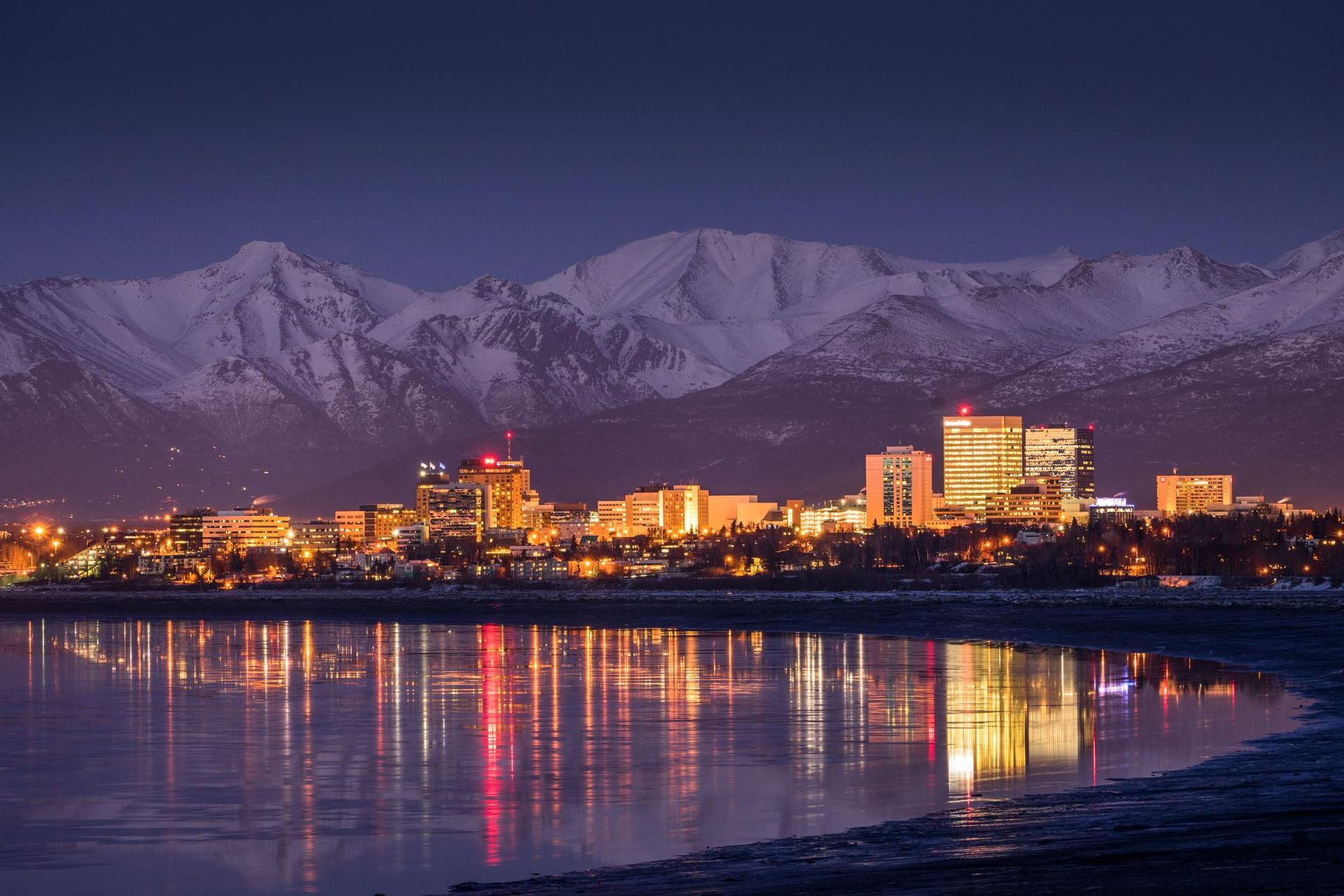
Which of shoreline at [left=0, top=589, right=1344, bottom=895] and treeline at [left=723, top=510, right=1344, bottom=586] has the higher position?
shoreline at [left=0, top=589, right=1344, bottom=895]

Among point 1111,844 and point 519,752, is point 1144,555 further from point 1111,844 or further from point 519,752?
point 1111,844

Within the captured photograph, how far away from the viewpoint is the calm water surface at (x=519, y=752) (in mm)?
25156

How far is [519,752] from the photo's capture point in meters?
35.8

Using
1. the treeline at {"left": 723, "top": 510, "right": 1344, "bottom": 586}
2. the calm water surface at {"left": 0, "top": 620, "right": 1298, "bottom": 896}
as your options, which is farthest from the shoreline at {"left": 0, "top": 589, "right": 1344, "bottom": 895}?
the treeline at {"left": 723, "top": 510, "right": 1344, "bottom": 586}

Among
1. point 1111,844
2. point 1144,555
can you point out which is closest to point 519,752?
point 1111,844

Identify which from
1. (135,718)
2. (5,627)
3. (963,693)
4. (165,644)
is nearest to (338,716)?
(135,718)

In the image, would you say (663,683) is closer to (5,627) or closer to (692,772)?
(692,772)

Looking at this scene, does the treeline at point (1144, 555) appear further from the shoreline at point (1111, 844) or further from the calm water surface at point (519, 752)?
the shoreline at point (1111, 844)

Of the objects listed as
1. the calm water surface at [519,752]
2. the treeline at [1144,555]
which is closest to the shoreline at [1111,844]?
the calm water surface at [519,752]

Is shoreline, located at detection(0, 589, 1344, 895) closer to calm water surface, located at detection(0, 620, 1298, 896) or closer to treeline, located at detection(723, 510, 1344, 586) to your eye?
calm water surface, located at detection(0, 620, 1298, 896)

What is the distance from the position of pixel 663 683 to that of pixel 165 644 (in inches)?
1384

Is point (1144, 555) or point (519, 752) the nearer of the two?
point (519, 752)

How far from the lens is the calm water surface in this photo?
25156 mm

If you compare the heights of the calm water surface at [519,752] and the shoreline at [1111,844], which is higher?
the shoreline at [1111,844]
